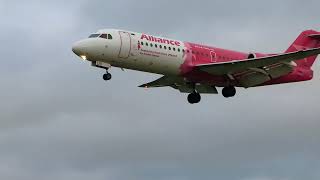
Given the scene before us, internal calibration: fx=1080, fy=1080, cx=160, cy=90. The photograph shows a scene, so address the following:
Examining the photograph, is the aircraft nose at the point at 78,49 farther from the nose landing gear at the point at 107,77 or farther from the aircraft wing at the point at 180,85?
the aircraft wing at the point at 180,85

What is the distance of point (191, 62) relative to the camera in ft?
254

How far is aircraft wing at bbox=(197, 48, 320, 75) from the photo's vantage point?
76.7 m

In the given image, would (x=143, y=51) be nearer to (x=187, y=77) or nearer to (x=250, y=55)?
(x=187, y=77)

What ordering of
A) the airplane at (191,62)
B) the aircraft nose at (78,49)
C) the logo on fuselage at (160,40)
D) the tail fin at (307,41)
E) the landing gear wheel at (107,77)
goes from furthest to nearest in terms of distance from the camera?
the tail fin at (307,41), the logo on fuselage at (160,40), the airplane at (191,62), the aircraft nose at (78,49), the landing gear wheel at (107,77)

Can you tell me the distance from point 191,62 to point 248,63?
4083mm

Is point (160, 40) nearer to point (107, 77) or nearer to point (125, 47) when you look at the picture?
point (125, 47)

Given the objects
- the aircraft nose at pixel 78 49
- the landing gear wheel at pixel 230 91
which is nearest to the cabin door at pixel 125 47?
the aircraft nose at pixel 78 49

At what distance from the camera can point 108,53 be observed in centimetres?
7444

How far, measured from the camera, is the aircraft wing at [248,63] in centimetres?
7669

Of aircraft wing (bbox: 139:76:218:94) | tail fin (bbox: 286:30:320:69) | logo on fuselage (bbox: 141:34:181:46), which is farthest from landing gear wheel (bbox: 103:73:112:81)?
tail fin (bbox: 286:30:320:69)

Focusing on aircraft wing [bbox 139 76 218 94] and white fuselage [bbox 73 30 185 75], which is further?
aircraft wing [bbox 139 76 218 94]

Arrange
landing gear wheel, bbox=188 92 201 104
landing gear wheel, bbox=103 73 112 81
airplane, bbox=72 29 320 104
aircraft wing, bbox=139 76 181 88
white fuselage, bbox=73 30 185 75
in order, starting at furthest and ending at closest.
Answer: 1. landing gear wheel, bbox=188 92 201 104
2. aircraft wing, bbox=139 76 181 88
3. airplane, bbox=72 29 320 104
4. white fuselage, bbox=73 30 185 75
5. landing gear wheel, bbox=103 73 112 81

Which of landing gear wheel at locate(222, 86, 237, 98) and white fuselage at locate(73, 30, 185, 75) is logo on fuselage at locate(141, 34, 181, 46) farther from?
landing gear wheel at locate(222, 86, 237, 98)

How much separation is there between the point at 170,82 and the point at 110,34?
849cm
